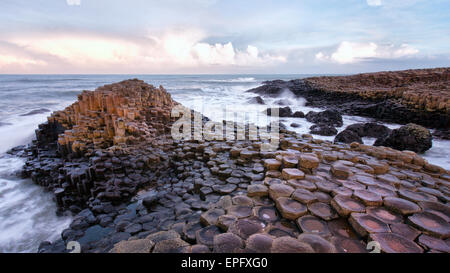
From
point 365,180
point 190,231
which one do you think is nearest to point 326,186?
point 365,180

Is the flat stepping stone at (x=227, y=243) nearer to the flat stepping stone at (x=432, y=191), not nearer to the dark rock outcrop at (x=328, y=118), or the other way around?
the flat stepping stone at (x=432, y=191)

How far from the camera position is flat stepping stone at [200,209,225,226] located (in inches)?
81.8

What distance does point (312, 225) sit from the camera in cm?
186

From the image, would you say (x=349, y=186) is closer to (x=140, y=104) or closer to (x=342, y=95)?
(x=140, y=104)

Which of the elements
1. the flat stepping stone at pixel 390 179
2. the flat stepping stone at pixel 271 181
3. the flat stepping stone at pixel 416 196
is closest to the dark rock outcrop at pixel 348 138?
the flat stepping stone at pixel 390 179

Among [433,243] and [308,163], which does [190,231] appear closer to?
[308,163]

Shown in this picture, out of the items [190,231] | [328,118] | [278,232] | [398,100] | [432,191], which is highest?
[398,100]

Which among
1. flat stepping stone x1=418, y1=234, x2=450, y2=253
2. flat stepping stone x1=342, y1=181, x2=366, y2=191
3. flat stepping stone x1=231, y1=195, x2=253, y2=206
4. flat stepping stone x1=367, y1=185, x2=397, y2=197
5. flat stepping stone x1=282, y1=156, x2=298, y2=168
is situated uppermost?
flat stepping stone x1=282, y1=156, x2=298, y2=168

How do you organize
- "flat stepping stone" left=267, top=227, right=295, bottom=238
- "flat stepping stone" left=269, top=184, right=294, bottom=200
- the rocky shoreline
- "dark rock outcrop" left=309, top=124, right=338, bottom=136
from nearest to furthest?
"flat stepping stone" left=267, top=227, right=295, bottom=238 → "flat stepping stone" left=269, top=184, right=294, bottom=200 → "dark rock outcrop" left=309, top=124, right=338, bottom=136 → the rocky shoreline

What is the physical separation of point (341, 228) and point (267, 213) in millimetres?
681

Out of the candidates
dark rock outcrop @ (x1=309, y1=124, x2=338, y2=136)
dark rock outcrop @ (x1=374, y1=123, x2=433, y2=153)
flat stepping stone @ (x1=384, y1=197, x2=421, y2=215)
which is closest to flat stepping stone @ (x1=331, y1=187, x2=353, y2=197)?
flat stepping stone @ (x1=384, y1=197, x2=421, y2=215)

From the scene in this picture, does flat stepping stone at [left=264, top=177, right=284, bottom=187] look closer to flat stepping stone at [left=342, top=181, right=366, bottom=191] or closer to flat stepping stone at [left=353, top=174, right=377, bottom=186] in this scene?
flat stepping stone at [left=342, top=181, right=366, bottom=191]

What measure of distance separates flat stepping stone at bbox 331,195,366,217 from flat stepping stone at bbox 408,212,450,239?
397mm
